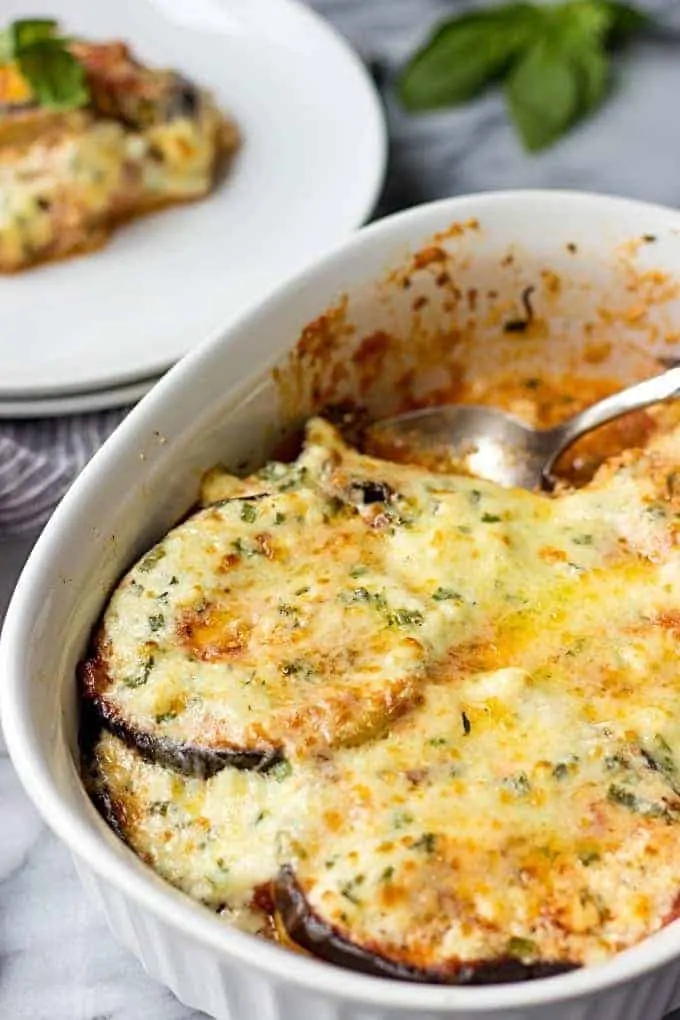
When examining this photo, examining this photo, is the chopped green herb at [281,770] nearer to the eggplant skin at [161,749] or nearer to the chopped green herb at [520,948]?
the eggplant skin at [161,749]

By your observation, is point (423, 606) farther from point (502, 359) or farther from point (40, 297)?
point (40, 297)

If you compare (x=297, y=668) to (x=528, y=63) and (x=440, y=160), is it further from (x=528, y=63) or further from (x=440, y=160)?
(x=528, y=63)

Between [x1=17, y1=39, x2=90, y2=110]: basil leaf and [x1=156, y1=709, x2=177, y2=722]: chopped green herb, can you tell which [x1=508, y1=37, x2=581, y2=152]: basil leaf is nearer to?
[x1=17, y1=39, x2=90, y2=110]: basil leaf

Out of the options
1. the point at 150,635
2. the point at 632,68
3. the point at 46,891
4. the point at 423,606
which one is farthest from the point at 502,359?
the point at 632,68

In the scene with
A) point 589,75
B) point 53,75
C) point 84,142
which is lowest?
point 589,75

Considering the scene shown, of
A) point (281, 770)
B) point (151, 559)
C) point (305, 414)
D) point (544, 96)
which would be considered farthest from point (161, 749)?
point (544, 96)

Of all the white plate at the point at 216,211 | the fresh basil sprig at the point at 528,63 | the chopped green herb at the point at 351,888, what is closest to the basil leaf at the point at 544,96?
the fresh basil sprig at the point at 528,63

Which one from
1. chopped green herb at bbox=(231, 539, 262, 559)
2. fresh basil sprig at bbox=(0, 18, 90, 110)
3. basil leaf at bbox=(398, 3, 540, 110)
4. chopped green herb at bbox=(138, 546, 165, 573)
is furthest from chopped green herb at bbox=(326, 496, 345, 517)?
basil leaf at bbox=(398, 3, 540, 110)
